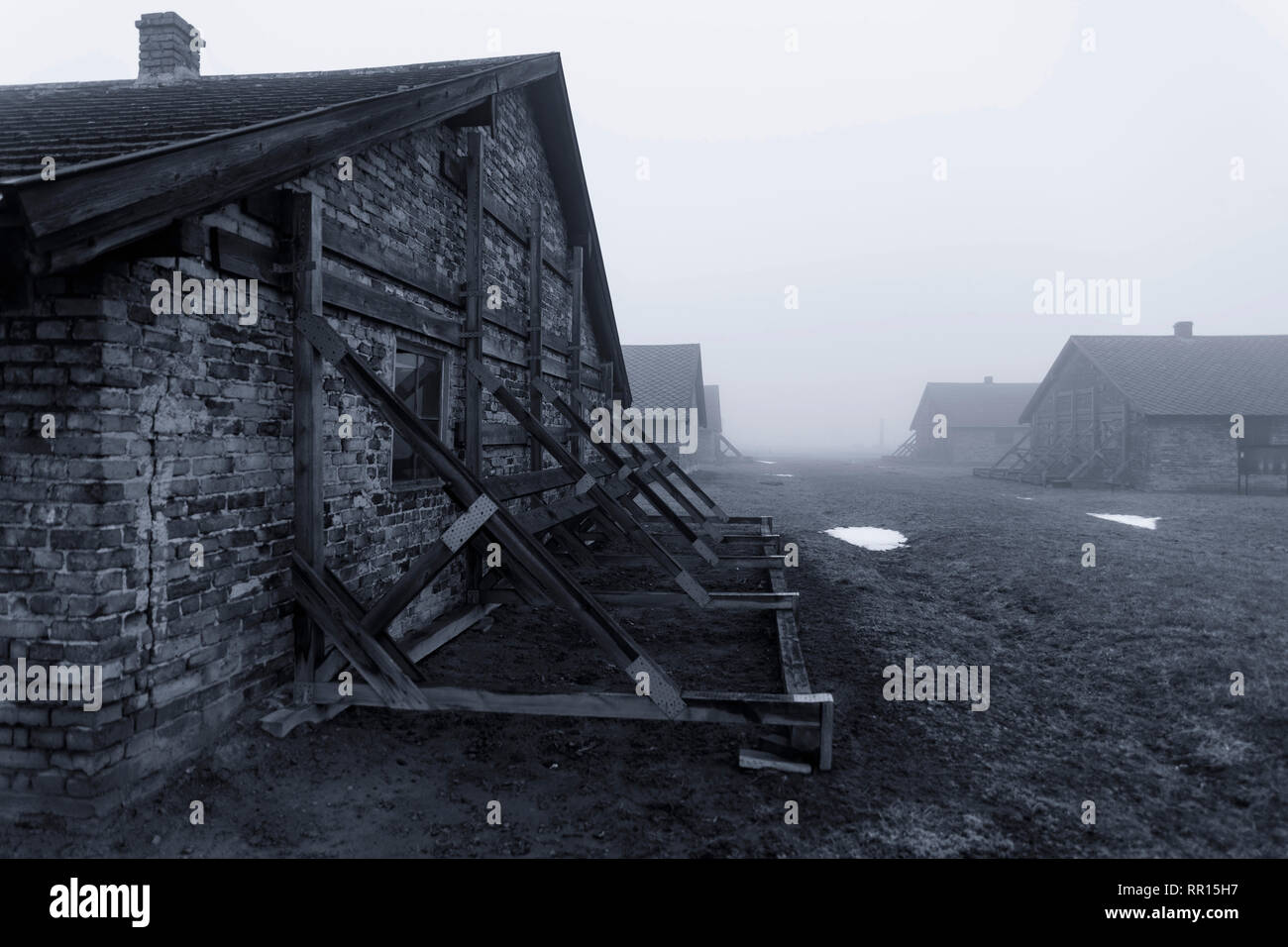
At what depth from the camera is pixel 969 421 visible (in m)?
47.1

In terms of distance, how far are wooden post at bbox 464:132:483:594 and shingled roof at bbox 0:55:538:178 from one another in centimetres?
81

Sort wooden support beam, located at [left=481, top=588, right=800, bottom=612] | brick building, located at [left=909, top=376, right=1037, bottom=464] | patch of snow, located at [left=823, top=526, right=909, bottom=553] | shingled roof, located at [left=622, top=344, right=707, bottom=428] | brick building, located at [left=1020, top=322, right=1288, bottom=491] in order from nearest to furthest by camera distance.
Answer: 1. wooden support beam, located at [left=481, top=588, right=800, bottom=612]
2. patch of snow, located at [left=823, top=526, right=909, bottom=553]
3. brick building, located at [left=1020, top=322, right=1288, bottom=491]
4. shingled roof, located at [left=622, top=344, right=707, bottom=428]
5. brick building, located at [left=909, top=376, right=1037, bottom=464]

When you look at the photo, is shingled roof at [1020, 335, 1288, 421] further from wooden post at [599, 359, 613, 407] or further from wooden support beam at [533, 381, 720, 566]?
wooden support beam at [533, 381, 720, 566]

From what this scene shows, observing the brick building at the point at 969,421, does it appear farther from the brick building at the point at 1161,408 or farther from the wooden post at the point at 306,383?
the wooden post at the point at 306,383

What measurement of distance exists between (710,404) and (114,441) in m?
49.2

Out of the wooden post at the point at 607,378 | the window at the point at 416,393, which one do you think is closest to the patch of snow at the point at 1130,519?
the wooden post at the point at 607,378

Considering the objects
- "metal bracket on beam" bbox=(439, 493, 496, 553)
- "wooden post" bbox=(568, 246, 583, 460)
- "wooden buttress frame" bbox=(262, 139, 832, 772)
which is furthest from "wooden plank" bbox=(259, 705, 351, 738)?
"wooden post" bbox=(568, 246, 583, 460)

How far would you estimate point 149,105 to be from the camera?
5297mm

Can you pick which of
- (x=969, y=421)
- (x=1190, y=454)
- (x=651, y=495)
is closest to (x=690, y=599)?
(x=651, y=495)

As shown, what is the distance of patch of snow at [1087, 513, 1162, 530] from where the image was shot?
575 inches

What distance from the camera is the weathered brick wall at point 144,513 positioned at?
10.3ft

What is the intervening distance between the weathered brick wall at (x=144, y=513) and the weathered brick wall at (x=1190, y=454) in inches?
1102

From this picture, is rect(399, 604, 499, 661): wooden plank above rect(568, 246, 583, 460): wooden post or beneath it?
beneath
